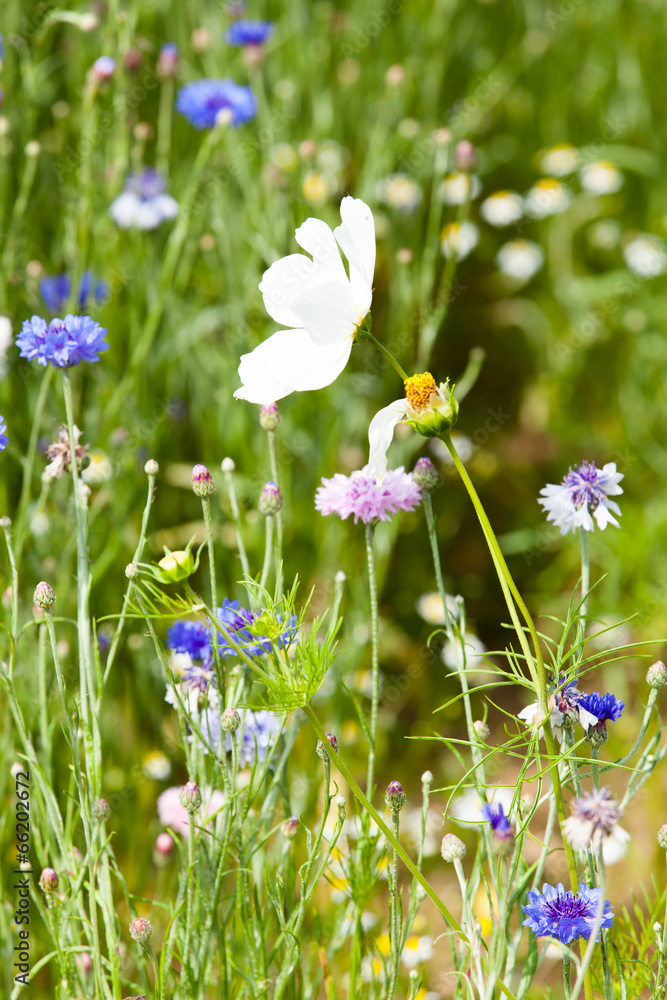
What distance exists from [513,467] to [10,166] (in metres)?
1.02

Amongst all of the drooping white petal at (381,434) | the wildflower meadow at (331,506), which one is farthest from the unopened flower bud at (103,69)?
the drooping white petal at (381,434)

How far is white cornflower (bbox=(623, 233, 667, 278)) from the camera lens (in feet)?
5.80

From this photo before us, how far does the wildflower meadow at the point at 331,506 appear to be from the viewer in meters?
0.62

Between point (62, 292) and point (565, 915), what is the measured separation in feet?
3.60

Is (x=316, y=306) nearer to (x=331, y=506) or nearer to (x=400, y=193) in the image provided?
(x=331, y=506)

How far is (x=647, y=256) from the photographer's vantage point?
180 centimetres

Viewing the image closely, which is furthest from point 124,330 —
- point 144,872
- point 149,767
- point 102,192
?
point 144,872

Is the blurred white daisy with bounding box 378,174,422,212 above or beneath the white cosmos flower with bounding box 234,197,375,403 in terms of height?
above

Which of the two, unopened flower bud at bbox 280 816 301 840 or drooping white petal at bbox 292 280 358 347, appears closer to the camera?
drooping white petal at bbox 292 280 358 347

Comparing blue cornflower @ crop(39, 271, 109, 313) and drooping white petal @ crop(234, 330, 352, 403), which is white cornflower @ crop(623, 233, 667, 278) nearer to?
blue cornflower @ crop(39, 271, 109, 313)

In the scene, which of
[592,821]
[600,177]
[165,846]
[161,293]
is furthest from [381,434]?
[600,177]

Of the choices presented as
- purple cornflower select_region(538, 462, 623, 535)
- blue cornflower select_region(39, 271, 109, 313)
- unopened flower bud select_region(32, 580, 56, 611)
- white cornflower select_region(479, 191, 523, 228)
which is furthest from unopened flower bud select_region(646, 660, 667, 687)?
white cornflower select_region(479, 191, 523, 228)

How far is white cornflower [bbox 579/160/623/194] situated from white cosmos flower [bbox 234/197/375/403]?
1469 millimetres

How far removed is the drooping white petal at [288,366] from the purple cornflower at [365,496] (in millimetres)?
124
